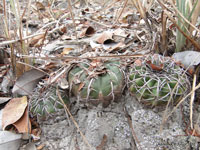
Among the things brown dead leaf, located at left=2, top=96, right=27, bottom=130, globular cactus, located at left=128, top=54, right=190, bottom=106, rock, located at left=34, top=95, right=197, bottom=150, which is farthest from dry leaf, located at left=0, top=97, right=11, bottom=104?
globular cactus, located at left=128, top=54, right=190, bottom=106

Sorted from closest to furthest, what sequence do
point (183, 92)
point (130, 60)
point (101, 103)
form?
1. point (183, 92)
2. point (101, 103)
3. point (130, 60)

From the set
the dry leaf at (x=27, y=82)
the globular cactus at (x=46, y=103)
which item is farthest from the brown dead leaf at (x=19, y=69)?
the globular cactus at (x=46, y=103)

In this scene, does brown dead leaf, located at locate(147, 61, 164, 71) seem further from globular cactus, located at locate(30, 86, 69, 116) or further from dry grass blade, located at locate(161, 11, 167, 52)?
globular cactus, located at locate(30, 86, 69, 116)

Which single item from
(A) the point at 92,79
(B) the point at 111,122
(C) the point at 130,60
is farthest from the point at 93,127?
(C) the point at 130,60

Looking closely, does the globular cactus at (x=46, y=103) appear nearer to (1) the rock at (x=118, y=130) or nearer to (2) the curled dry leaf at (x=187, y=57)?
(1) the rock at (x=118, y=130)

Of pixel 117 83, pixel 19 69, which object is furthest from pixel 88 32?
pixel 117 83

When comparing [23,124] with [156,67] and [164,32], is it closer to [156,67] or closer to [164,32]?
[156,67]

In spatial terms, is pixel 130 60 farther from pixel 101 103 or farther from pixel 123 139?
pixel 123 139
